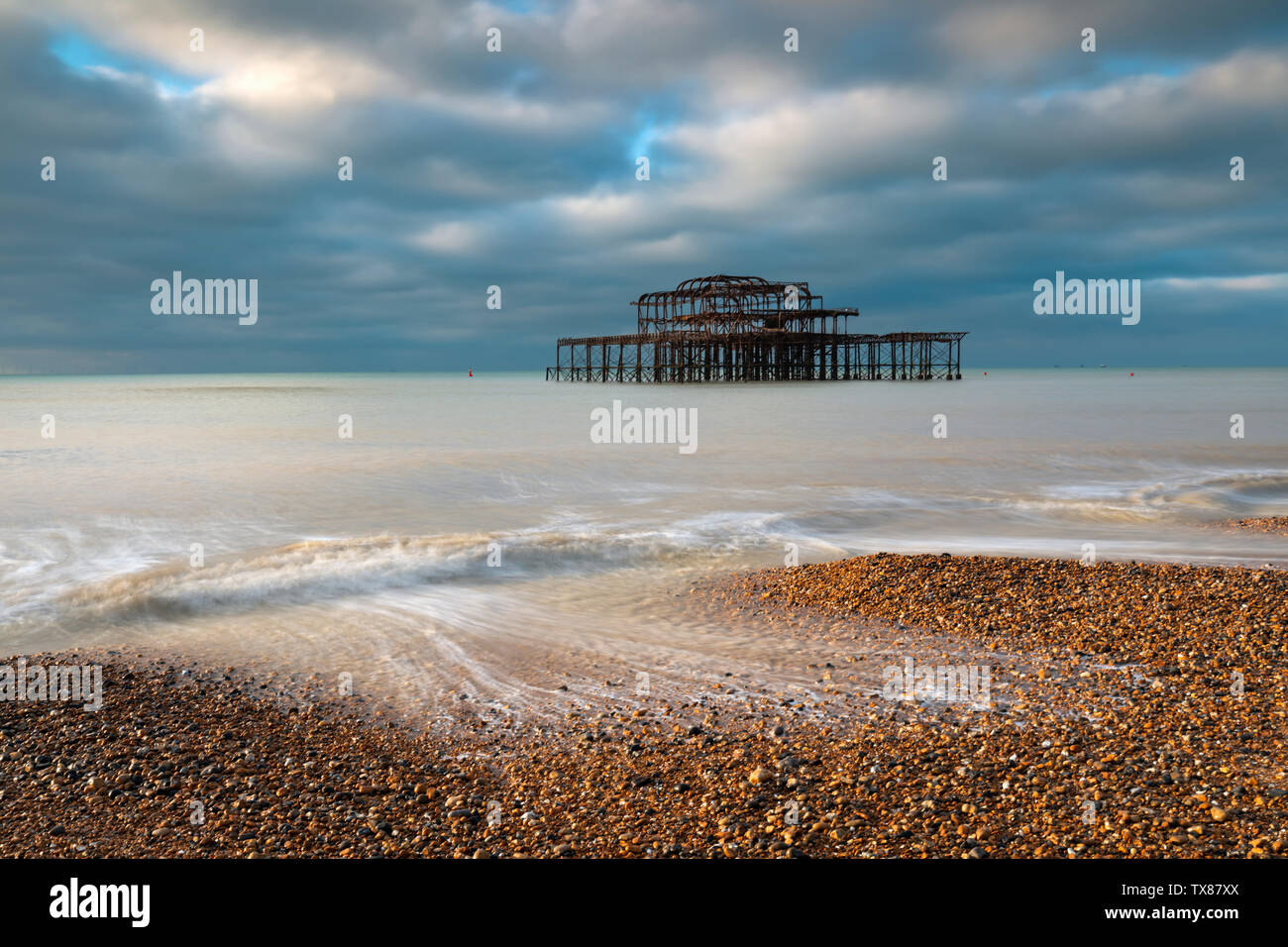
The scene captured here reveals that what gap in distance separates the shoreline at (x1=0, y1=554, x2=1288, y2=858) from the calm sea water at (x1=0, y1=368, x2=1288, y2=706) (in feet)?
3.31

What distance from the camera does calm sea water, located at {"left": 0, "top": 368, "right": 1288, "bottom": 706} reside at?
762cm


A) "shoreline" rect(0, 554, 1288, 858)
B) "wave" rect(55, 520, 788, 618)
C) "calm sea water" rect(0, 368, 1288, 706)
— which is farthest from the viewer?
"wave" rect(55, 520, 788, 618)

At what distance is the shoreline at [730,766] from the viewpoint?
3.75 metres

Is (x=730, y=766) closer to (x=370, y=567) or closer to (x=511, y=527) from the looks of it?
(x=370, y=567)

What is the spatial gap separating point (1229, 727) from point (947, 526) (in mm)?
9092

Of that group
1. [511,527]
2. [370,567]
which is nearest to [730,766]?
[370,567]

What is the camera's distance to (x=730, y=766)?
14.8 ft

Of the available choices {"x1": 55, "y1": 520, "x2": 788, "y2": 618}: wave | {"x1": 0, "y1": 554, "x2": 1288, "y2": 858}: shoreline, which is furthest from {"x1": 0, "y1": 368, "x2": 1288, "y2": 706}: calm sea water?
{"x1": 0, "y1": 554, "x2": 1288, "y2": 858}: shoreline

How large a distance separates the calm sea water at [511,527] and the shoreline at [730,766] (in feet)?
3.31

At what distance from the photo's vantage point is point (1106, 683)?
5.66 metres

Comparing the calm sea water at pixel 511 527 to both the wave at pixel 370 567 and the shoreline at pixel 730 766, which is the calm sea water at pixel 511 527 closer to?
the wave at pixel 370 567

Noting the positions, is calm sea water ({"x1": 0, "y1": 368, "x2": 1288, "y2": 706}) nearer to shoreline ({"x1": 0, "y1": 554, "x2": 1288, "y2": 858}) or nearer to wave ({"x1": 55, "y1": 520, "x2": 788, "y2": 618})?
wave ({"x1": 55, "y1": 520, "x2": 788, "y2": 618})

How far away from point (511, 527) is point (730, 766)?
381 inches
